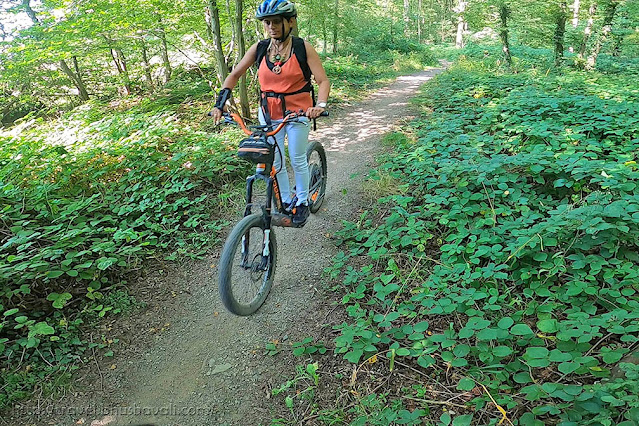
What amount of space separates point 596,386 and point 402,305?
1.33 m

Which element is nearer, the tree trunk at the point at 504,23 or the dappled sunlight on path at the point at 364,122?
the dappled sunlight on path at the point at 364,122

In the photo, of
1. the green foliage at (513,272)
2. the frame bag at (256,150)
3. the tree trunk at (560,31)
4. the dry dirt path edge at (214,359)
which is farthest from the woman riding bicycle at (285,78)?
the tree trunk at (560,31)

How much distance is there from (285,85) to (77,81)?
1165 centimetres

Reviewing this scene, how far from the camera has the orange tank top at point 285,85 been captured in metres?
3.43

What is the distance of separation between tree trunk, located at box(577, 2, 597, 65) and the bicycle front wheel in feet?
47.7

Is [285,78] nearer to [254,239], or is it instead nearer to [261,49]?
[261,49]

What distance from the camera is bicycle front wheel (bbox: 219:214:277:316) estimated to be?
287cm

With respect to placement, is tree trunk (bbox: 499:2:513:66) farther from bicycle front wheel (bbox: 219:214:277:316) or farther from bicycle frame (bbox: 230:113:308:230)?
bicycle front wheel (bbox: 219:214:277:316)

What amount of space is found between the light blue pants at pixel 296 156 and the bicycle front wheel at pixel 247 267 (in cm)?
70

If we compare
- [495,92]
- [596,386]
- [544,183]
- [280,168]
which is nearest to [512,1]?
[495,92]

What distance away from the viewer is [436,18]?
143ft

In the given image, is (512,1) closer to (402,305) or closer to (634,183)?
(634,183)

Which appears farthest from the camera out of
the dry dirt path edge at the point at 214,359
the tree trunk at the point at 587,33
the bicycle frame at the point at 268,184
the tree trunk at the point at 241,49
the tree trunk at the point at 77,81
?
the tree trunk at the point at 587,33

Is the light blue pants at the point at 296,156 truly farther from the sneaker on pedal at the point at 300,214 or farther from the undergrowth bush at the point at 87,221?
the undergrowth bush at the point at 87,221
